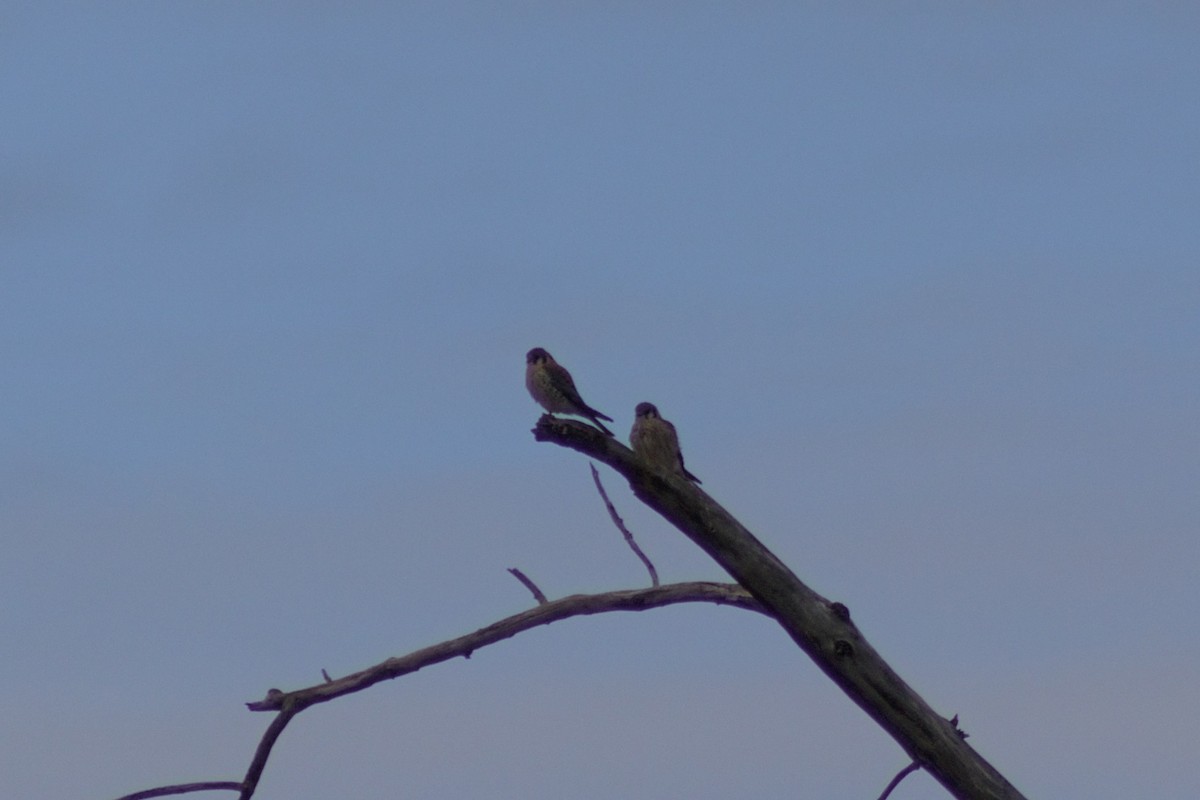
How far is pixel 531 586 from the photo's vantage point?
790 cm

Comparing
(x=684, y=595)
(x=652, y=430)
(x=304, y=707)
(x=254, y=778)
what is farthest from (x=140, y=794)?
(x=652, y=430)

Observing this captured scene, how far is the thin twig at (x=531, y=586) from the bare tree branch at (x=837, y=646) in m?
1.75

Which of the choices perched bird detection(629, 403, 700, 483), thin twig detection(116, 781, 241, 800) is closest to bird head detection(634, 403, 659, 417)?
perched bird detection(629, 403, 700, 483)

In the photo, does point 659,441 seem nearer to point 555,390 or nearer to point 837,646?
point 555,390

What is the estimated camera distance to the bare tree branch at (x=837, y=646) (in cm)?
602

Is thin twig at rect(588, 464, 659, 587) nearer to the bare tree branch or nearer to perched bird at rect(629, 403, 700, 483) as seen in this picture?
the bare tree branch

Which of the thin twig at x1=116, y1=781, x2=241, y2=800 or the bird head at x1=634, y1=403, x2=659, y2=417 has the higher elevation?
the bird head at x1=634, y1=403, x2=659, y2=417

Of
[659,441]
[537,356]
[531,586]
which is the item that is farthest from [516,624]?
[537,356]

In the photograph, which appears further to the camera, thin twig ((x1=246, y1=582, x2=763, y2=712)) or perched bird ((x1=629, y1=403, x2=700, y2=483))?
perched bird ((x1=629, y1=403, x2=700, y2=483))

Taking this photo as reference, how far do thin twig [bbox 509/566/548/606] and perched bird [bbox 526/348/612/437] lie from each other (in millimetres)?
3572

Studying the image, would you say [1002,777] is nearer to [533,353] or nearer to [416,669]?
[416,669]

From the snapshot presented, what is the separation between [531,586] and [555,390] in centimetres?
391

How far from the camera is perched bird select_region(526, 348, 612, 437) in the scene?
Result: 11617 millimetres

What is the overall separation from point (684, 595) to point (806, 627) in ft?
5.17
